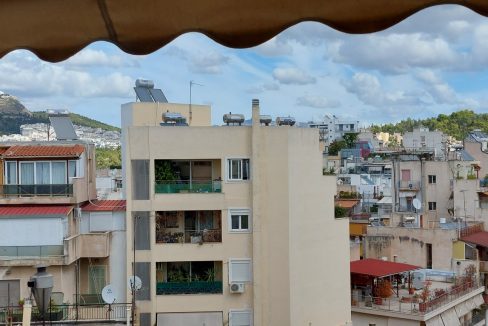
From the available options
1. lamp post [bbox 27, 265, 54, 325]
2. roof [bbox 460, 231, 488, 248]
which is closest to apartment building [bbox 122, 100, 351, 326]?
roof [bbox 460, 231, 488, 248]

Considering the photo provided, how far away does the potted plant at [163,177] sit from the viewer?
1380cm

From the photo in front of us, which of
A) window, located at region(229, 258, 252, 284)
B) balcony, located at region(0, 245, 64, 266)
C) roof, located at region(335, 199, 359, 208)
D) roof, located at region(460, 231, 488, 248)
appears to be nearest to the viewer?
balcony, located at region(0, 245, 64, 266)

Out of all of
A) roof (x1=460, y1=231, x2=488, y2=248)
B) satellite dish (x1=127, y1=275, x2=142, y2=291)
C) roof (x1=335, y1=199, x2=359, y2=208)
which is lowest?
satellite dish (x1=127, y1=275, x2=142, y2=291)

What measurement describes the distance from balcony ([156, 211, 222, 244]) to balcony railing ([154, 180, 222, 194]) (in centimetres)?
46

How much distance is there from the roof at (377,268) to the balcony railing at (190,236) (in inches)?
139

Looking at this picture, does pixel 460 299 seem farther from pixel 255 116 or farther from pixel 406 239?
pixel 255 116

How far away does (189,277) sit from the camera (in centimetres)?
1397

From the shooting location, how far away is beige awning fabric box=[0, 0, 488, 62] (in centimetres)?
163

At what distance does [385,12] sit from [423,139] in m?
36.2

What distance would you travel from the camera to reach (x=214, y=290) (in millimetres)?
13898

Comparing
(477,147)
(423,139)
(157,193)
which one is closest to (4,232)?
(157,193)

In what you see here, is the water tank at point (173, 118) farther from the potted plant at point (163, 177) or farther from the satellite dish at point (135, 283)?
the satellite dish at point (135, 283)

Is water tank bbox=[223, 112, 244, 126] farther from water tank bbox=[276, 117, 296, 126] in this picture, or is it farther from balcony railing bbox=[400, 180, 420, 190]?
balcony railing bbox=[400, 180, 420, 190]

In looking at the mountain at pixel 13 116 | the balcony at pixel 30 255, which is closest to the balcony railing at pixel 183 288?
the balcony at pixel 30 255
